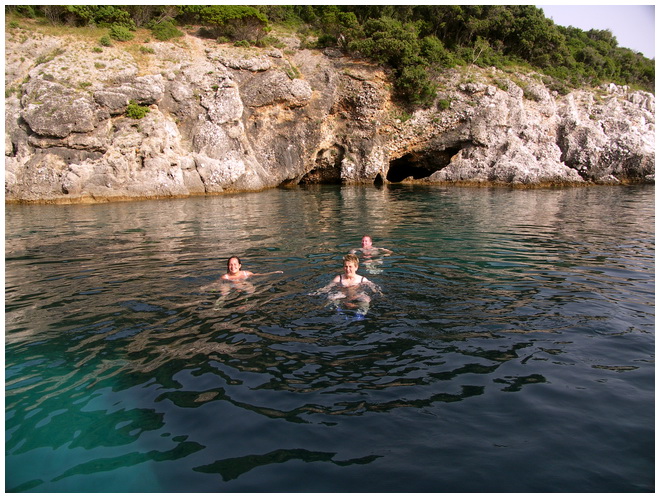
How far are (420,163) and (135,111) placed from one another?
86.5ft

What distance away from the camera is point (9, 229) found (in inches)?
688

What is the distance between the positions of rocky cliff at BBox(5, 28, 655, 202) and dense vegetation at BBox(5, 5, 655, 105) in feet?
5.70

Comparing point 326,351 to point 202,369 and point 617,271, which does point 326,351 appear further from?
point 617,271

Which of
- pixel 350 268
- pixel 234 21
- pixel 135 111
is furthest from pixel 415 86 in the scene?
pixel 350 268

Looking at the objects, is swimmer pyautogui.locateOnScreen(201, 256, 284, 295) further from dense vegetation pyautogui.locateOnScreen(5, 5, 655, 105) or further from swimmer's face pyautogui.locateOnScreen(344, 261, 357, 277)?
dense vegetation pyautogui.locateOnScreen(5, 5, 655, 105)

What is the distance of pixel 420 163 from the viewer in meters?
43.2

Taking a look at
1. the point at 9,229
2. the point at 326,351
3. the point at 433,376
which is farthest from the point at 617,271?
the point at 9,229

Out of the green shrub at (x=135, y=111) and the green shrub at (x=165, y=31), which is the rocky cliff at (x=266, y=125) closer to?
the green shrub at (x=135, y=111)

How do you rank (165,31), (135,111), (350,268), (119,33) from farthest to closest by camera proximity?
1. (165,31)
2. (119,33)
3. (135,111)
4. (350,268)

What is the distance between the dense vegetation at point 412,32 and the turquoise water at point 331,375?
30407mm

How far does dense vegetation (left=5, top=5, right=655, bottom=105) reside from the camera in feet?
120

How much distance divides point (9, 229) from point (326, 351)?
17277 millimetres

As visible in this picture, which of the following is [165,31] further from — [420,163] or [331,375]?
[331,375]

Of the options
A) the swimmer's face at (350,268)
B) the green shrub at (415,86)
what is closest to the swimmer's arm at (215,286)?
the swimmer's face at (350,268)
